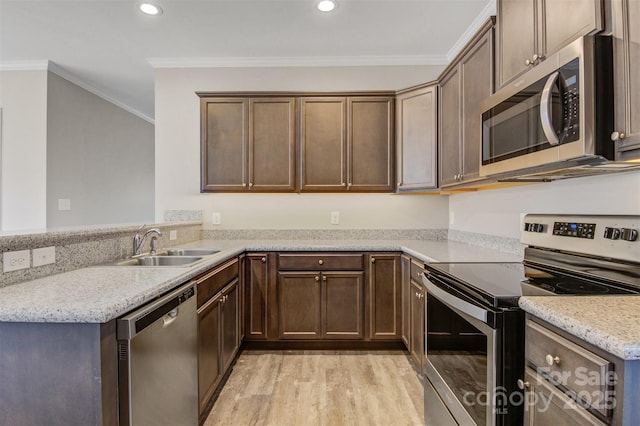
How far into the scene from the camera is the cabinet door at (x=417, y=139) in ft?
8.98

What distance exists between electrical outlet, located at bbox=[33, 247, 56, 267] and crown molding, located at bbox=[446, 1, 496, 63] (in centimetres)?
294

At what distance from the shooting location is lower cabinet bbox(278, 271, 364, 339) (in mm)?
2725

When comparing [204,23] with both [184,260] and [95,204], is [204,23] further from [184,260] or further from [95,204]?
[95,204]

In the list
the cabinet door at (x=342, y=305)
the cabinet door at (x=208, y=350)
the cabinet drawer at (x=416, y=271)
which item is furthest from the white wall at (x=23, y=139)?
the cabinet drawer at (x=416, y=271)

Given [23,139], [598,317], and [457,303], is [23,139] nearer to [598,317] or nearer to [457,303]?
[457,303]

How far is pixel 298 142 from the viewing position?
3.00 metres

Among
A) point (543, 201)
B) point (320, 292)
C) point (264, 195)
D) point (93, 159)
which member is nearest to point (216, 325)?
point (320, 292)

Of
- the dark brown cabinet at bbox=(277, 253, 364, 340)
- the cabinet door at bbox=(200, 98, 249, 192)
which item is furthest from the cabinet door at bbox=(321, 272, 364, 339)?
the cabinet door at bbox=(200, 98, 249, 192)

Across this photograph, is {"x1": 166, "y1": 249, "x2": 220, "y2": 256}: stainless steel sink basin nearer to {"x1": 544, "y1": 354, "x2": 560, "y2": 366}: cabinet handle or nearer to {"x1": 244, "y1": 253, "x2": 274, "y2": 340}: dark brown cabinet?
{"x1": 244, "y1": 253, "x2": 274, "y2": 340}: dark brown cabinet

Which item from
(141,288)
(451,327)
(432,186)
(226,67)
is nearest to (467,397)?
(451,327)

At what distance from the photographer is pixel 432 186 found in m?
2.73

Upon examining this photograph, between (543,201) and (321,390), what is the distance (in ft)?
5.97

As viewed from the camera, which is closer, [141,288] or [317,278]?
[141,288]

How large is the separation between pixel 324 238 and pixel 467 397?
2.10 meters
